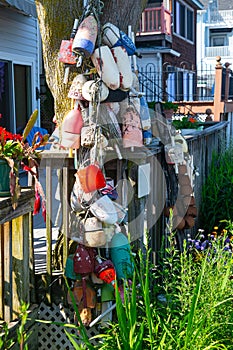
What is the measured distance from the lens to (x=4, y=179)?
2900 millimetres

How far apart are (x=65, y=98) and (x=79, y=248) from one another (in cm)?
116

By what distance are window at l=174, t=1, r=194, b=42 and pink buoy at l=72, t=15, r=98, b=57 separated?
19.8 m

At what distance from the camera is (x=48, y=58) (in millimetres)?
3855

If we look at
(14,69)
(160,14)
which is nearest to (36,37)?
(14,69)

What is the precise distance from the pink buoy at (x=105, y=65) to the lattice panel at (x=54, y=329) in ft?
4.47

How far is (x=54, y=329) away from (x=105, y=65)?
62.3 inches

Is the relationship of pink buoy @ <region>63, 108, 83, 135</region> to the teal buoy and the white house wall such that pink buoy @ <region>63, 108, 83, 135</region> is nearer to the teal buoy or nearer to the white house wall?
the teal buoy

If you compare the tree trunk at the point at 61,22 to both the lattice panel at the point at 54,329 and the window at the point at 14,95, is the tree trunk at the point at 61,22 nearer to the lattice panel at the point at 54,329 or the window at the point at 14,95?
the lattice panel at the point at 54,329

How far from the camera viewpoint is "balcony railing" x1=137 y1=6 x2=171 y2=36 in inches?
790

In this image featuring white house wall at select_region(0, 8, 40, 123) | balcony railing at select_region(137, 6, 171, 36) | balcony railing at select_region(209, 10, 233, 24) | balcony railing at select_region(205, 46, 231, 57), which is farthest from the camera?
balcony railing at select_region(209, 10, 233, 24)

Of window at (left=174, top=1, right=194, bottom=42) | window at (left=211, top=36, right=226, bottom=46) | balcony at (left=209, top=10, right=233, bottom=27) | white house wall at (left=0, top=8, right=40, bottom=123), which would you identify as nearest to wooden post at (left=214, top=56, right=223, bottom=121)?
white house wall at (left=0, top=8, right=40, bottom=123)

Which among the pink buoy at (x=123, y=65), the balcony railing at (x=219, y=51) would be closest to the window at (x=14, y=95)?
the pink buoy at (x=123, y=65)

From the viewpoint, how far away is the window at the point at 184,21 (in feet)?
74.0

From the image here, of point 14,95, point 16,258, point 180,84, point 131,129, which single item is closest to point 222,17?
point 180,84
